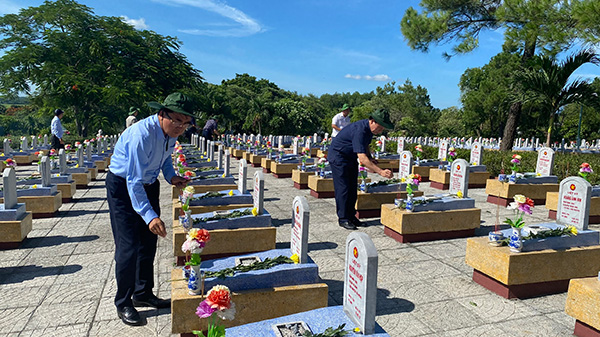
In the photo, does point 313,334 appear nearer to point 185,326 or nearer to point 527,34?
point 185,326

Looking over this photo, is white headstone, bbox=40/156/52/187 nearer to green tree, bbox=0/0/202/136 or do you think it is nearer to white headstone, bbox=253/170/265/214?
white headstone, bbox=253/170/265/214

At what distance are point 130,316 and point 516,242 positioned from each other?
3.88 meters

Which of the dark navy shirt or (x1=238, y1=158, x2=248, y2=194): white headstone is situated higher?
the dark navy shirt

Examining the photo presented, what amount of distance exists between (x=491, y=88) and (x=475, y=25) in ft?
53.6

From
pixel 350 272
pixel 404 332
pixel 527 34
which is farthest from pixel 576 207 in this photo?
pixel 527 34

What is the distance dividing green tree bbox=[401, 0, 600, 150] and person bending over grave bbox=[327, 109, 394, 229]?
Result: 9.07m

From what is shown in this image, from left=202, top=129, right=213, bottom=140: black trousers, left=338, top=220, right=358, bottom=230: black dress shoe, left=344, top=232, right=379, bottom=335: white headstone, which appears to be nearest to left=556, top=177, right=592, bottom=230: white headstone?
left=338, top=220, right=358, bottom=230: black dress shoe

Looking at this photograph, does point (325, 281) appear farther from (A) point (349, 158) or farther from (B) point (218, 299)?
(A) point (349, 158)

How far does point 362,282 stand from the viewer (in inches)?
101

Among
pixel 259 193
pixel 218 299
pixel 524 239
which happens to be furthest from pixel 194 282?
pixel 524 239

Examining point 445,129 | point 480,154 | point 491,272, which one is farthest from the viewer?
point 445,129

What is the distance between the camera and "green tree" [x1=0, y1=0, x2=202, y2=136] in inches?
990

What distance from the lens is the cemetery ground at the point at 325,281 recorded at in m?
3.43

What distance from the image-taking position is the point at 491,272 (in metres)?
4.16
